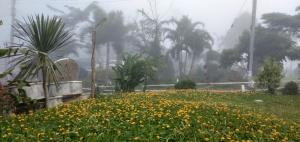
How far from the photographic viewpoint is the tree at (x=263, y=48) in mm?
42312

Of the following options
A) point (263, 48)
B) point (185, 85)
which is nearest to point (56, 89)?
point (185, 85)

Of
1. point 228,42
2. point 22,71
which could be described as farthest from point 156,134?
point 228,42

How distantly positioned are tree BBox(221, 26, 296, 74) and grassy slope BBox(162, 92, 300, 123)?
22.8m

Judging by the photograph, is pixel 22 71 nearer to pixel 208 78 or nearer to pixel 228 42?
pixel 208 78

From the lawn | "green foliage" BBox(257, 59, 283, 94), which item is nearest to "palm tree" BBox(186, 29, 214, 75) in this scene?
"green foliage" BBox(257, 59, 283, 94)

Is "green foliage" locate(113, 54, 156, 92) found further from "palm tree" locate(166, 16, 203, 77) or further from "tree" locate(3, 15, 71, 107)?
"palm tree" locate(166, 16, 203, 77)

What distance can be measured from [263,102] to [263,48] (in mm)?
27333

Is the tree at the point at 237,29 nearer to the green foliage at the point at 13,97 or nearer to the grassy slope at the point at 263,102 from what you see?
the grassy slope at the point at 263,102

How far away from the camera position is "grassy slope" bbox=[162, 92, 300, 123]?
14.5 meters

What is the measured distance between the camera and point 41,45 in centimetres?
1218

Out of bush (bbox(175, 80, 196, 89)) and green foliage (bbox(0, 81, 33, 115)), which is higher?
bush (bbox(175, 80, 196, 89))

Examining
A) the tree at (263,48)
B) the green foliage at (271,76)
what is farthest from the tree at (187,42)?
the green foliage at (271,76)

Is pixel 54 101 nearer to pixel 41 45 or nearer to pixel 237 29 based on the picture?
pixel 41 45

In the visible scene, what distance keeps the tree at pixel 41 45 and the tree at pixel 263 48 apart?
3184 centimetres
